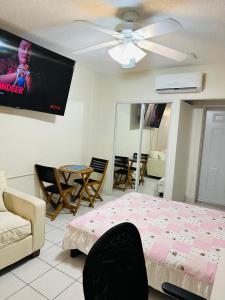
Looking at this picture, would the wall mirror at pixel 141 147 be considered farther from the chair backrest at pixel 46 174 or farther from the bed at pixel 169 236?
the chair backrest at pixel 46 174

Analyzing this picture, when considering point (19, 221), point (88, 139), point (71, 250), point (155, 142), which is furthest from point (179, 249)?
point (88, 139)

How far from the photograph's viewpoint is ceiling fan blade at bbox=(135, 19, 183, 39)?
170cm

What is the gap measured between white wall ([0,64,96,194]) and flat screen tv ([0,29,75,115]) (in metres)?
0.25

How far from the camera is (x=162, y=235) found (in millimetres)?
2045

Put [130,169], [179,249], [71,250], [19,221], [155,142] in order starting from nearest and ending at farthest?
[179,249] → [19,221] → [71,250] → [155,142] → [130,169]

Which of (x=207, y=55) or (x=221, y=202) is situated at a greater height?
(x=207, y=55)

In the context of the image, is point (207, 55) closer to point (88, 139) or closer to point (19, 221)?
point (88, 139)

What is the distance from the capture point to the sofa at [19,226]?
1962 millimetres

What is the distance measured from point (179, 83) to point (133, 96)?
0.95 metres

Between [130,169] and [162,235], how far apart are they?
95.5 inches

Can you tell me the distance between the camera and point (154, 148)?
4188 millimetres

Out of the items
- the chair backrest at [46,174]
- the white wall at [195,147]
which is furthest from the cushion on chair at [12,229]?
the white wall at [195,147]

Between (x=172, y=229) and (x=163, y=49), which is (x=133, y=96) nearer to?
(x=163, y=49)

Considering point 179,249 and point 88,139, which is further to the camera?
point 88,139
